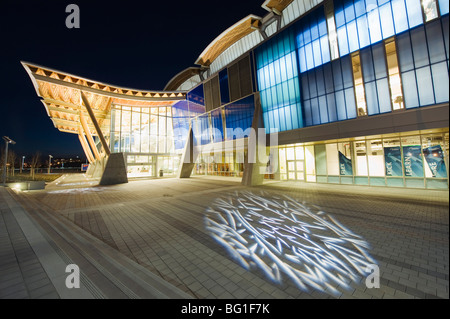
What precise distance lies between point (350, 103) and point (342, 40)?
20.3 feet

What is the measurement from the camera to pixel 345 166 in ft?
60.3

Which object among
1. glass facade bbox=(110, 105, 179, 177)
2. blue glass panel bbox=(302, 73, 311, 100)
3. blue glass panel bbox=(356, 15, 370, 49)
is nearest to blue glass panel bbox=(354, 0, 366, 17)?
blue glass panel bbox=(356, 15, 370, 49)

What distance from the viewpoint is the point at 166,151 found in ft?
121

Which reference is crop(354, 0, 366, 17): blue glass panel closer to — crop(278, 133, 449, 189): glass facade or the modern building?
the modern building

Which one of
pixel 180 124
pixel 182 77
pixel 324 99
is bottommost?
pixel 324 99

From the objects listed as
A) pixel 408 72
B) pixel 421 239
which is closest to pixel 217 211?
pixel 421 239

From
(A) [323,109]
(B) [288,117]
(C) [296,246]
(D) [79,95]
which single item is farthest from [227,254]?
(D) [79,95]

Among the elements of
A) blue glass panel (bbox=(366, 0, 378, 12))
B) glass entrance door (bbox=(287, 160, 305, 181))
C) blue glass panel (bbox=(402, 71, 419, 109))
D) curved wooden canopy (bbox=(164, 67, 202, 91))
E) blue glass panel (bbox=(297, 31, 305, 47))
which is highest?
curved wooden canopy (bbox=(164, 67, 202, 91))

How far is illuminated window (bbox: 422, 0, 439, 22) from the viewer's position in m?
12.8

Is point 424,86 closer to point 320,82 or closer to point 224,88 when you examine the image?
point 320,82

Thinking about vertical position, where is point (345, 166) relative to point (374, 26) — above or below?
below

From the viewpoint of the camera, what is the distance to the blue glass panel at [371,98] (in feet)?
50.4

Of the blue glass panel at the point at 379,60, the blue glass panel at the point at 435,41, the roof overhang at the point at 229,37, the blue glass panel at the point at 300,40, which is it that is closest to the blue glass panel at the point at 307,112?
the blue glass panel at the point at 379,60

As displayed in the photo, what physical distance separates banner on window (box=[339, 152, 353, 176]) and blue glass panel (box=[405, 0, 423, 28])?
11351 millimetres
